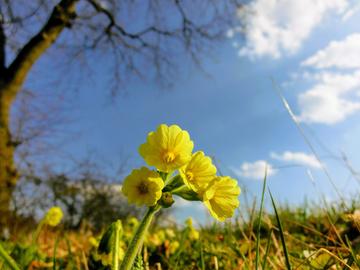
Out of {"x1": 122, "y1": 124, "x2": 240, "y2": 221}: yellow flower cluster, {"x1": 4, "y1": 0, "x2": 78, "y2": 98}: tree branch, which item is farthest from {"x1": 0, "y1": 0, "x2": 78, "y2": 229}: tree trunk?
{"x1": 122, "y1": 124, "x2": 240, "y2": 221}: yellow flower cluster

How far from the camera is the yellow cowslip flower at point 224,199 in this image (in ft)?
2.68

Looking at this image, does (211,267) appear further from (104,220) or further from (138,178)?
(104,220)

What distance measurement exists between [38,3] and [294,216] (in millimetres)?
7151

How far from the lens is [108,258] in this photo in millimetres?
1048

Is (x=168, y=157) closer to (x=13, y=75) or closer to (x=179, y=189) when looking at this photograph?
(x=179, y=189)

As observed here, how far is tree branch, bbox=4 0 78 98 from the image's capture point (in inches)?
337

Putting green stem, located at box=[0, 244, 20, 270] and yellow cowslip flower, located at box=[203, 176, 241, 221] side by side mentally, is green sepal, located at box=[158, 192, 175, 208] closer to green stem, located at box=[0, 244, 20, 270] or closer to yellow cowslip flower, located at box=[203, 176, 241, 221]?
yellow cowslip flower, located at box=[203, 176, 241, 221]

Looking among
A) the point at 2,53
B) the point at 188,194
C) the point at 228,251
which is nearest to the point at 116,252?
the point at 188,194

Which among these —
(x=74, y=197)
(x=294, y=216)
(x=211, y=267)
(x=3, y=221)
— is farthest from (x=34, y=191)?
(x=211, y=267)

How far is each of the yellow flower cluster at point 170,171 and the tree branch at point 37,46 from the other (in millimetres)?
8547

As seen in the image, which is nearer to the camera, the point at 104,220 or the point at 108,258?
the point at 108,258

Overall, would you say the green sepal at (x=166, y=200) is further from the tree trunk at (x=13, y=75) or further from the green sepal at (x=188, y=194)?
the tree trunk at (x=13, y=75)

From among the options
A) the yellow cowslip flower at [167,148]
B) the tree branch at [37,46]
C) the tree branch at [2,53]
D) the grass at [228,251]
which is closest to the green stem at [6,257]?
the yellow cowslip flower at [167,148]

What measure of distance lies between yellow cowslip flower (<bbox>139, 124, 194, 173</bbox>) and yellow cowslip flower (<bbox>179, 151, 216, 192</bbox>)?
0.02 metres
